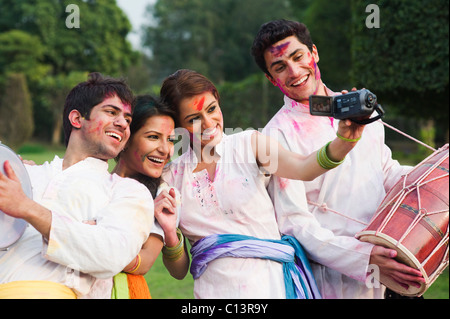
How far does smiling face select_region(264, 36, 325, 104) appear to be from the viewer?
295 centimetres

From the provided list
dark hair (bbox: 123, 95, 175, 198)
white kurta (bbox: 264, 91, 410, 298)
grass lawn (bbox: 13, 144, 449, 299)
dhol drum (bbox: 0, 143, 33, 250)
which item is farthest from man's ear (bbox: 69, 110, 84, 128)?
grass lawn (bbox: 13, 144, 449, 299)

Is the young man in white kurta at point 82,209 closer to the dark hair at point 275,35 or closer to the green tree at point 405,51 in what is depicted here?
the dark hair at point 275,35

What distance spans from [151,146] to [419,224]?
1.46m

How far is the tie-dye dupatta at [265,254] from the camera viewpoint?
2.58m

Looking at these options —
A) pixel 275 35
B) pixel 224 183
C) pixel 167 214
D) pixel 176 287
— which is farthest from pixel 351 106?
pixel 176 287

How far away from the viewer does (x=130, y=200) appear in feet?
7.66

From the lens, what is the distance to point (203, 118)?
2.73 m

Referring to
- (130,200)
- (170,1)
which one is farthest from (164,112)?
(170,1)

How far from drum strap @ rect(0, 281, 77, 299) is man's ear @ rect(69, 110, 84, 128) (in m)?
0.83

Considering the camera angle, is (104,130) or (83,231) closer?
(83,231)

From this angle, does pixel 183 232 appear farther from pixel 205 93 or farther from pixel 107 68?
pixel 107 68

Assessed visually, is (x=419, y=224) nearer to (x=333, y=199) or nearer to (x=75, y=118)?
(x=333, y=199)

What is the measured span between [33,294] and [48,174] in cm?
63

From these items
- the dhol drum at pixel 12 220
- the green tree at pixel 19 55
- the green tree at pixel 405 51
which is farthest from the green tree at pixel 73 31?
the dhol drum at pixel 12 220
